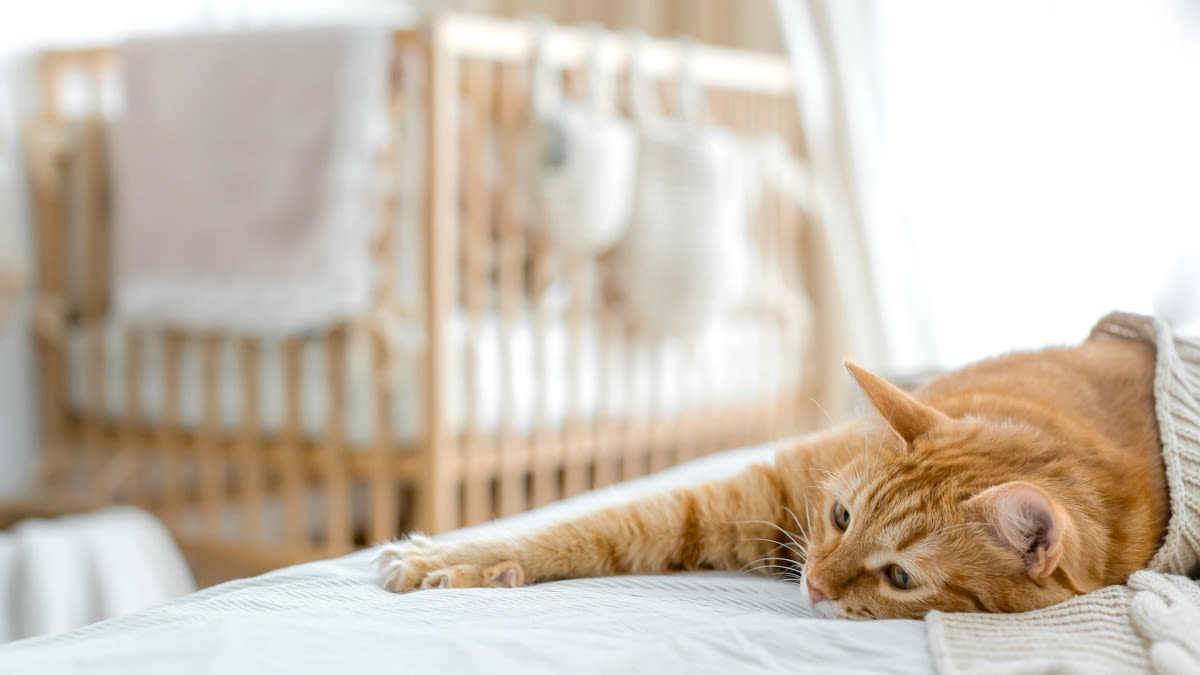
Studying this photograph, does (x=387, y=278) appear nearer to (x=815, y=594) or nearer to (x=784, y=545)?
(x=784, y=545)

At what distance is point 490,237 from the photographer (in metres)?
1.96

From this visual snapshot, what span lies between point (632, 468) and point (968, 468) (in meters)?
1.65

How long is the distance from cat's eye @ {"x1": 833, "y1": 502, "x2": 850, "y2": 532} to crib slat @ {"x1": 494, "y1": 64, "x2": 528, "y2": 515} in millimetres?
1150

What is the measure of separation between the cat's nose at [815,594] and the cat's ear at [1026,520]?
13 cm

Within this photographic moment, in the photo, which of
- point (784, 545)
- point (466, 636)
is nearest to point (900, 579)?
point (784, 545)

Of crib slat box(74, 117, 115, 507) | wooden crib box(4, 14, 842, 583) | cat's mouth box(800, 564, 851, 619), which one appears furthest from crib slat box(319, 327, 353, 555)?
cat's mouth box(800, 564, 851, 619)

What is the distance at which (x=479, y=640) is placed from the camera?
1.94 ft

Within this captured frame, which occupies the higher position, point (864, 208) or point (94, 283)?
point (864, 208)

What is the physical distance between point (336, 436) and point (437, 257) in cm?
40

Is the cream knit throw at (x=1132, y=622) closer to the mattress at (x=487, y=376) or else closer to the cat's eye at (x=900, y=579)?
the cat's eye at (x=900, y=579)

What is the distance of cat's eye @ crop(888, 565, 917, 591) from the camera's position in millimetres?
730

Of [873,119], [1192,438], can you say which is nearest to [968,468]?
[1192,438]

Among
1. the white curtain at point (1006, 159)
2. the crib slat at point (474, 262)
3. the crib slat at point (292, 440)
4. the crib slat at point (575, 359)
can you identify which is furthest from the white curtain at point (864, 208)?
the crib slat at point (292, 440)

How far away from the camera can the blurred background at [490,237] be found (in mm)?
1814
